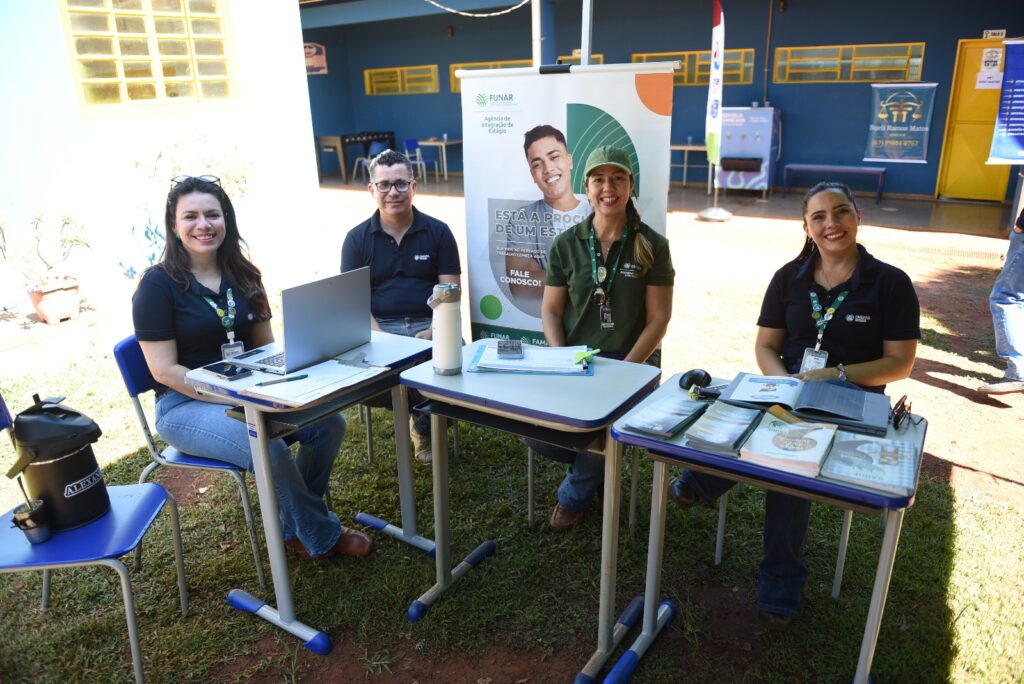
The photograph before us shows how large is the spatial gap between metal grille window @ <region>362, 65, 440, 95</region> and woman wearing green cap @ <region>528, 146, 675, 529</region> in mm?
11708

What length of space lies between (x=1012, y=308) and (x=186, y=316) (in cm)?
419

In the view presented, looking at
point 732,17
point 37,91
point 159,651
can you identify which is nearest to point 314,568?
point 159,651

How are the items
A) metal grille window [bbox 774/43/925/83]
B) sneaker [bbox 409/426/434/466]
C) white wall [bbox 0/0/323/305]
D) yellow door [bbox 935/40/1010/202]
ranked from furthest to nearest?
1. metal grille window [bbox 774/43/925/83]
2. yellow door [bbox 935/40/1010/202]
3. white wall [bbox 0/0/323/305]
4. sneaker [bbox 409/426/434/466]

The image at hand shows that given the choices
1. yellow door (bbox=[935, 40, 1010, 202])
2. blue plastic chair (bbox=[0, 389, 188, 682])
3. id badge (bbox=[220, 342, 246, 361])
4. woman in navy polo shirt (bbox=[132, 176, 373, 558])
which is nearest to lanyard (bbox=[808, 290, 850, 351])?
woman in navy polo shirt (bbox=[132, 176, 373, 558])

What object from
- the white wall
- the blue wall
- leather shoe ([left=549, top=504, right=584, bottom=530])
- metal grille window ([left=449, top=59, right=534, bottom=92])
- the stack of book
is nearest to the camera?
the stack of book

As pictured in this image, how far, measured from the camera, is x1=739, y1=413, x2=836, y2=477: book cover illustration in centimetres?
158

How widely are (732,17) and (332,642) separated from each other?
10.9 m

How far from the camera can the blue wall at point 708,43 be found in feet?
31.0

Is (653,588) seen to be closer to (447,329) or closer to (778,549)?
(778,549)

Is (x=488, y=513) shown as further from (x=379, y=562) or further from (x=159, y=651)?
(x=159, y=651)

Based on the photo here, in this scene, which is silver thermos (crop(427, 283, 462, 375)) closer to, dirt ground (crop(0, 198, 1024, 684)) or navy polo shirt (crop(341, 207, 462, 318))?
dirt ground (crop(0, 198, 1024, 684))

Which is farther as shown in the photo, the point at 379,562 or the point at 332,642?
the point at 379,562

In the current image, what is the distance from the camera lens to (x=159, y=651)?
227 cm

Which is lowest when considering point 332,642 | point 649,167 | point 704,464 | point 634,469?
point 332,642
